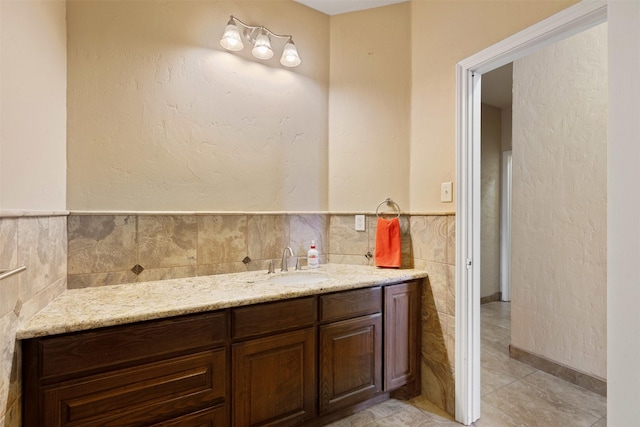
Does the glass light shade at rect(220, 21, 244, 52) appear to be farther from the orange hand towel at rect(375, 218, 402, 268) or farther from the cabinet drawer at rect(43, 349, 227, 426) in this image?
the cabinet drawer at rect(43, 349, 227, 426)

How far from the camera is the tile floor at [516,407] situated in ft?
5.79

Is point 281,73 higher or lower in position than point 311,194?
higher

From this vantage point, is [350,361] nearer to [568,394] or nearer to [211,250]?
[211,250]

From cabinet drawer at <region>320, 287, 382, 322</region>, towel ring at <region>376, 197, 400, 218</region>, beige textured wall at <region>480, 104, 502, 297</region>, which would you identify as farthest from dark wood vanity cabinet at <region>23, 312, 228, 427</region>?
beige textured wall at <region>480, 104, 502, 297</region>

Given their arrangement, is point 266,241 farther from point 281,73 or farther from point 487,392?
point 487,392

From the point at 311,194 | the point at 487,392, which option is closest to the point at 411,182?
the point at 311,194

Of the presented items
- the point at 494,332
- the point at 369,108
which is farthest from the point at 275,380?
the point at 494,332

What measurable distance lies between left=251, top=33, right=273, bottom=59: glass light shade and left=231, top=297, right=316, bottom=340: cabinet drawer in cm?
152

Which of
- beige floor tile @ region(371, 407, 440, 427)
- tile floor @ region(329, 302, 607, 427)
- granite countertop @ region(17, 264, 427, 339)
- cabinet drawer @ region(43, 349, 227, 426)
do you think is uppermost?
granite countertop @ region(17, 264, 427, 339)

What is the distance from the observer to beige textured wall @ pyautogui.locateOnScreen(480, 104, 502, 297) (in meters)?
3.96

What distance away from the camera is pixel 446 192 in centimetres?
186

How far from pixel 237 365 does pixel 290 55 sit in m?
1.86

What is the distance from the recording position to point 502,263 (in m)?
4.11

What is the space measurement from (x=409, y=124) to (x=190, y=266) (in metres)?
1.68
